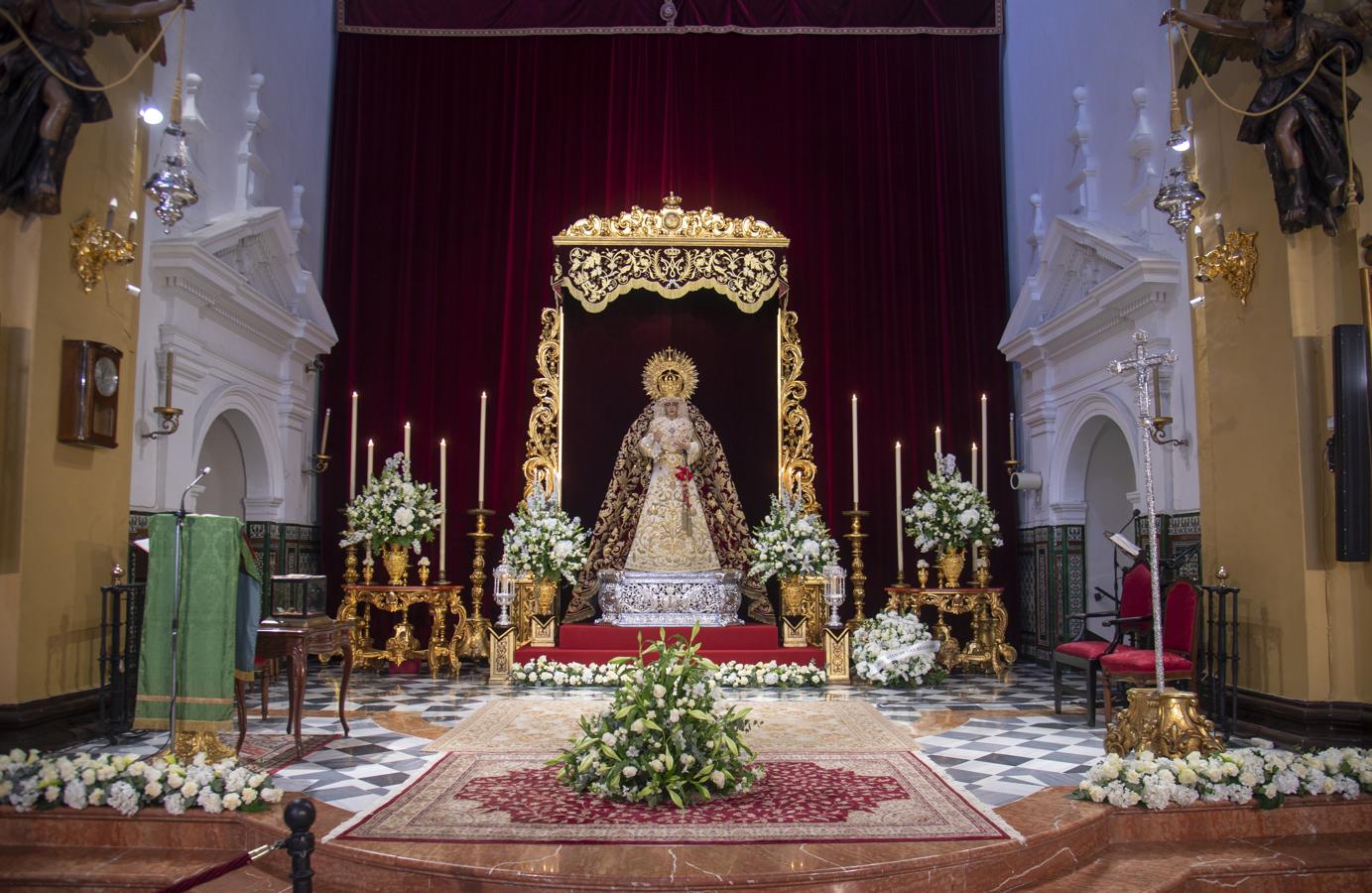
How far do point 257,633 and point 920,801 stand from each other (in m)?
3.91

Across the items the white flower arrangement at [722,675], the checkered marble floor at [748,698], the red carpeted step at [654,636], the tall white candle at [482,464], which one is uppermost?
the tall white candle at [482,464]

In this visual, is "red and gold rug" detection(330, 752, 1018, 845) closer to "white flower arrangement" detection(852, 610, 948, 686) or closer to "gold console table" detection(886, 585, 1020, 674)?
"white flower arrangement" detection(852, 610, 948, 686)

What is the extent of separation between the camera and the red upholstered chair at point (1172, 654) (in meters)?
6.89

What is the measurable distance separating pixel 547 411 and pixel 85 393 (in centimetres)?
539

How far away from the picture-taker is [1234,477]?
720 centimetres

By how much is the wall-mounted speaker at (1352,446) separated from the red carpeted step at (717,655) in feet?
15.8

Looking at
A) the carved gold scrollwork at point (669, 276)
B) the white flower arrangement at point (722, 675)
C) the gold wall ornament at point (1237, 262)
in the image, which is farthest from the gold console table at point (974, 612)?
the gold wall ornament at point (1237, 262)

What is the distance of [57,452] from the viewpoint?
6.59 meters

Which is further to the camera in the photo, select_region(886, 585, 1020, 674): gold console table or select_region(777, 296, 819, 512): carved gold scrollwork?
select_region(777, 296, 819, 512): carved gold scrollwork

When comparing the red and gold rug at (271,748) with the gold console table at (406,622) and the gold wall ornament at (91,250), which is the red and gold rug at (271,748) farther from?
the gold console table at (406,622)

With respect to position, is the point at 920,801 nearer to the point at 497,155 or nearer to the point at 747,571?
the point at 747,571

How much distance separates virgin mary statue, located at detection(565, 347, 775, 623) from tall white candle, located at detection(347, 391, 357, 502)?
2.70 m

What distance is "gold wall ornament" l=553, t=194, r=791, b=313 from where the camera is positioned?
11312 millimetres

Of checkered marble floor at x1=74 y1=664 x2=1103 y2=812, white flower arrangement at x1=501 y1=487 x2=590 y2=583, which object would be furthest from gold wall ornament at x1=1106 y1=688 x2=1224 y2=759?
white flower arrangement at x1=501 y1=487 x2=590 y2=583
